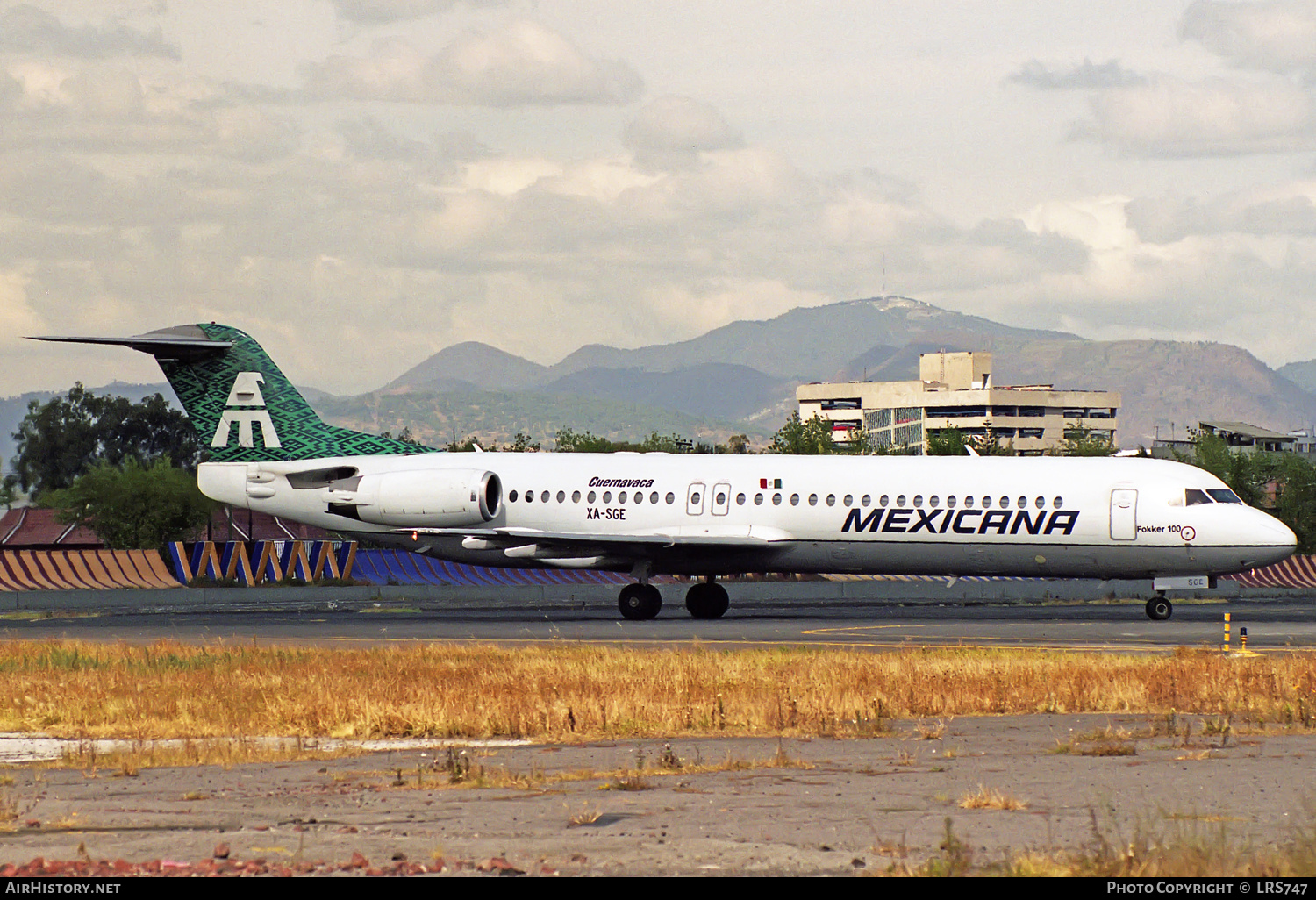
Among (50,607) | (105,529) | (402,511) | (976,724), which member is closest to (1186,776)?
(976,724)

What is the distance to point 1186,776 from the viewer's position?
12.5 m

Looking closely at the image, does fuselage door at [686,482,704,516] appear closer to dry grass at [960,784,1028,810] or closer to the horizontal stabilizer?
the horizontal stabilizer

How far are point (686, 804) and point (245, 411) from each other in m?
30.9

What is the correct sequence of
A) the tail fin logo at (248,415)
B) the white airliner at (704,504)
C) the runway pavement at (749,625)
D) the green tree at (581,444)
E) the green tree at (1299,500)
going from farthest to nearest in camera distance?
the green tree at (581,444) < the green tree at (1299,500) < the tail fin logo at (248,415) < the white airliner at (704,504) < the runway pavement at (749,625)

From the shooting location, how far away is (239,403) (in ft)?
131

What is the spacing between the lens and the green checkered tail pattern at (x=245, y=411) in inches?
1576

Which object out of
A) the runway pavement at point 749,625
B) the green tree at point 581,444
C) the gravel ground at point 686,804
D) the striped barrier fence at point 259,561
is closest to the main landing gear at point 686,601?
the runway pavement at point 749,625

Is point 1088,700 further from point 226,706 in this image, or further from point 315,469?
point 315,469

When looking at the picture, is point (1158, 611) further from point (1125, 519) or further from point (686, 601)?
point (686, 601)

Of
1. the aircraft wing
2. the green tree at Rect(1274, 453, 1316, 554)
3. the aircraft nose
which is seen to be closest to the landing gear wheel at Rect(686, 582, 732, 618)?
the aircraft wing

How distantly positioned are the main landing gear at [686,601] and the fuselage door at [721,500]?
2138 millimetres

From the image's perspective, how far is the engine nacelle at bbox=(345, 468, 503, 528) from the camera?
123ft

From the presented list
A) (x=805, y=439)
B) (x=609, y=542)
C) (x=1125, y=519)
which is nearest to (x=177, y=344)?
(x=609, y=542)

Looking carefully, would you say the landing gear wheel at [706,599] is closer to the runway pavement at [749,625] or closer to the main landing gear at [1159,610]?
the runway pavement at [749,625]
